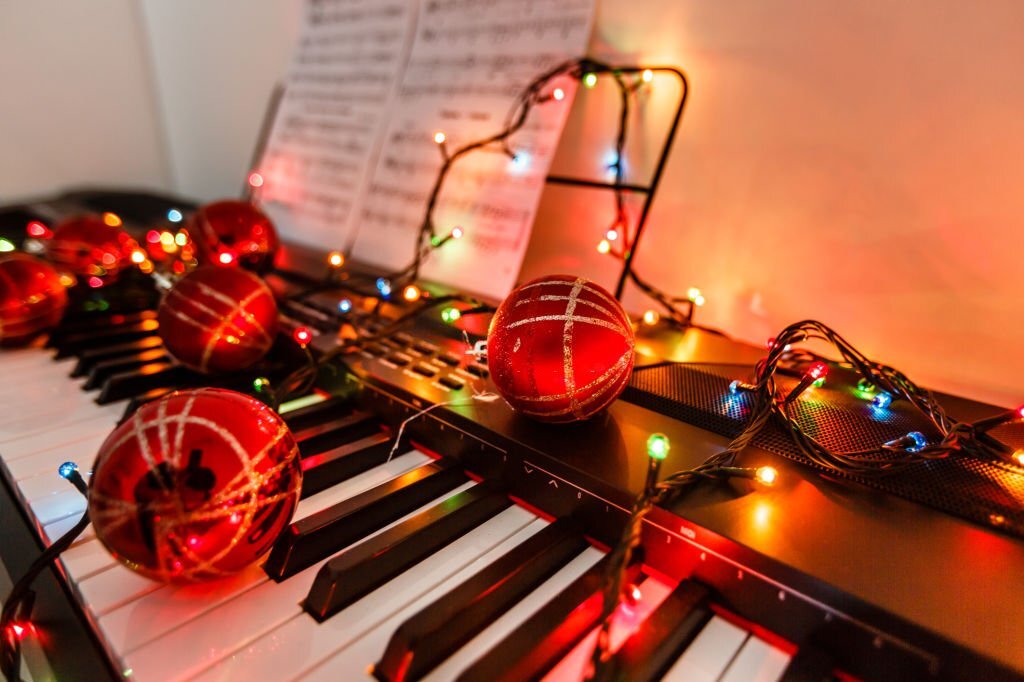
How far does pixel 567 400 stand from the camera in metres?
0.71

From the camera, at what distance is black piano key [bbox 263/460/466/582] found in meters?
0.65

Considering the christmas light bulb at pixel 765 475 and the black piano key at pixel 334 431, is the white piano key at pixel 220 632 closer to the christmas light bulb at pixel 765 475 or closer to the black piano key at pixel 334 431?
the black piano key at pixel 334 431

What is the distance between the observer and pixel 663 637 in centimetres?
56

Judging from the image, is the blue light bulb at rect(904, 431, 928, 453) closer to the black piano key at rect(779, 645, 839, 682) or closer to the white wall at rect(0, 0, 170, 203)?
the black piano key at rect(779, 645, 839, 682)

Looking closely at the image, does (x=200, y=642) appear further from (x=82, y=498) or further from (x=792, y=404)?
(x=792, y=404)

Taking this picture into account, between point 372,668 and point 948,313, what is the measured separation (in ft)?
3.17

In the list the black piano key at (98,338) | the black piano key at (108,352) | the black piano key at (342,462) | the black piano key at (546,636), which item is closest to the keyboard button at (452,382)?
the black piano key at (342,462)

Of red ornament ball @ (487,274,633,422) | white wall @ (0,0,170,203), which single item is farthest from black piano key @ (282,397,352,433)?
white wall @ (0,0,170,203)

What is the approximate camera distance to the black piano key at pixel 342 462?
2.54 ft

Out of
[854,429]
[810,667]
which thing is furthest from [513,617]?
[854,429]

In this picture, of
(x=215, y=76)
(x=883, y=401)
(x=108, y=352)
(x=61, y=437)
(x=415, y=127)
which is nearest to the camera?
(x=883, y=401)

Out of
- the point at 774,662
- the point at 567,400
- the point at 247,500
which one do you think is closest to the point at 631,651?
the point at 774,662

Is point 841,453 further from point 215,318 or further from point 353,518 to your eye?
point 215,318

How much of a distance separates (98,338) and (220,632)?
934 mm
